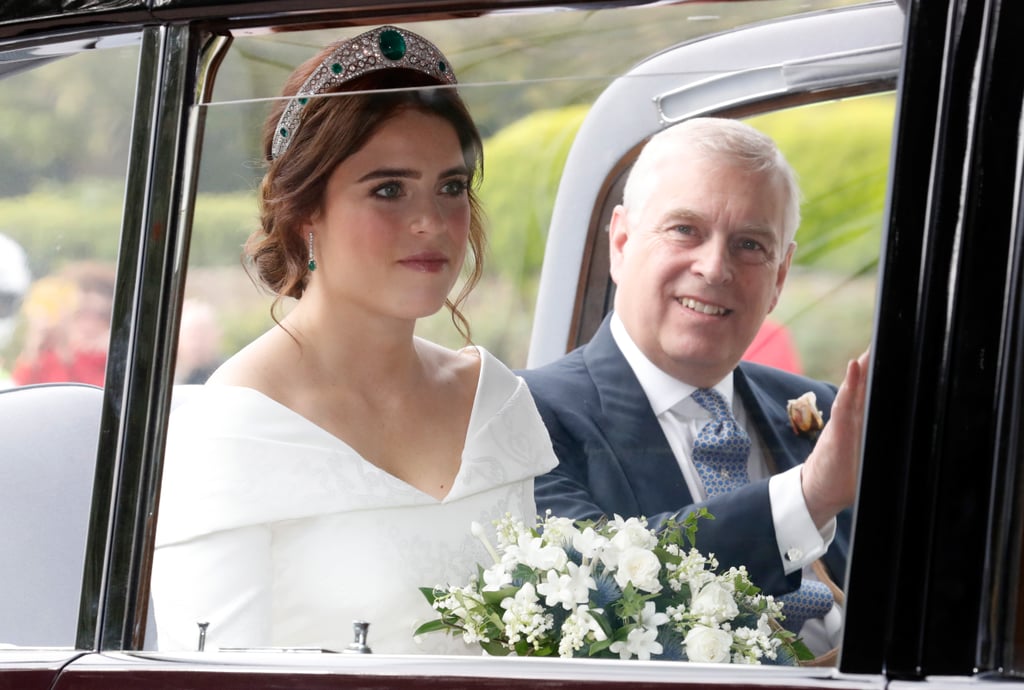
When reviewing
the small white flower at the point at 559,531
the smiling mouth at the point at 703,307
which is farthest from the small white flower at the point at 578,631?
the smiling mouth at the point at 703,307

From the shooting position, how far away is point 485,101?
1.71 m

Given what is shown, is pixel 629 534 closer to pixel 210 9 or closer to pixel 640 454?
pixel 640 454

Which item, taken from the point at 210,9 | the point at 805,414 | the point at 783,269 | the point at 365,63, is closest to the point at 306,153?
the point at 365,63

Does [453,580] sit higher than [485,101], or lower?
lower

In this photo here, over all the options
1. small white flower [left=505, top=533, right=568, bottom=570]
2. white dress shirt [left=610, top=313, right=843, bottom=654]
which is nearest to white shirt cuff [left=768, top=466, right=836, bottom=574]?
white dress shirt [left=610, top=313, right=843, bottom=654]

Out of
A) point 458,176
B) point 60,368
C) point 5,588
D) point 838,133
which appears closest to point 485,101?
point 458,176

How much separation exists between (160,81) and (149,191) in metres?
0.18

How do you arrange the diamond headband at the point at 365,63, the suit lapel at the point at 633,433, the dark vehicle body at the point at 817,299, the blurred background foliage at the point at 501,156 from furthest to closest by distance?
1. the diamond headband at the point at 365,63
2. the suit lapel at the point at 633,433
3. the blurred background foliage at the point at 501,156
4. the dark vehicle body at the point at 817,299

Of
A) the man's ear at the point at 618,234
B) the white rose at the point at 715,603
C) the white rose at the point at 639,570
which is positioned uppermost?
the man's ear at the point at 618,234

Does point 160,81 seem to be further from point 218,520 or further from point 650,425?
point 650,425

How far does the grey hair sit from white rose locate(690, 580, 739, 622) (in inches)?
19.9

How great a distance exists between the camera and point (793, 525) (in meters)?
1.57

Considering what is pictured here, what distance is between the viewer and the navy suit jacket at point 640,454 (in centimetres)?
158

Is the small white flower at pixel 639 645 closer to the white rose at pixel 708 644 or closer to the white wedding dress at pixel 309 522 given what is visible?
the white rose at pixel 708 644
